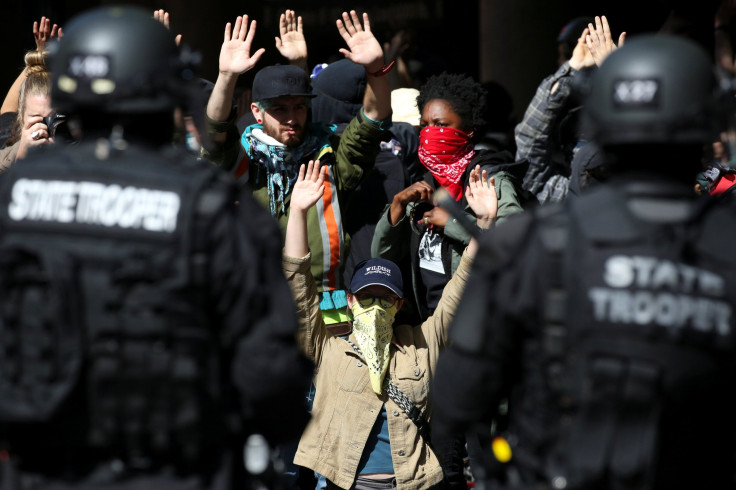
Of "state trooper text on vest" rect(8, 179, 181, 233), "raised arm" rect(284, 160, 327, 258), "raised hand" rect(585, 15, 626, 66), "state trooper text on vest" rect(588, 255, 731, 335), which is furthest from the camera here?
"raised hand" rect(585, 15, 626, 66)

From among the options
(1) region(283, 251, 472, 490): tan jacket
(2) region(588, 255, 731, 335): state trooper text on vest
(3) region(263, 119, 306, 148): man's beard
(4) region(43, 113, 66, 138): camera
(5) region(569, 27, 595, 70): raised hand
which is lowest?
(1) region(283, 251, 472, 490): tan jacket

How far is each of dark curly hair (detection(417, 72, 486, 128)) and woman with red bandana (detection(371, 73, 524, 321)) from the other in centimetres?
2

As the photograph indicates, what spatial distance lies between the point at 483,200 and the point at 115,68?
2.53 m

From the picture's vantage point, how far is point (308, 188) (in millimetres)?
4969

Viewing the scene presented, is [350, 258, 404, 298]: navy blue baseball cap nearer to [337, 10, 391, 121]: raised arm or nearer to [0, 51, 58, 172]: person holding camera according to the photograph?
[337, 10, 391, 121]: raised arm

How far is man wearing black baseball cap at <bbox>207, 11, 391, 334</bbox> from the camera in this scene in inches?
213

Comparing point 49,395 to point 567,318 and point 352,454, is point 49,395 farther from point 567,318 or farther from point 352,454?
point 352,454

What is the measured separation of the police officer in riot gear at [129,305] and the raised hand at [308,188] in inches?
77.4

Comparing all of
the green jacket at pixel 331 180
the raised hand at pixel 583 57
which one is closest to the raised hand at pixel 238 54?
the green jacket at pixel 331 180

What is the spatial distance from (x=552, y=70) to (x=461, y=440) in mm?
4146

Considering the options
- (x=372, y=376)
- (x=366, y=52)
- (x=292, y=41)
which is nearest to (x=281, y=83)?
(x=366, y=52)

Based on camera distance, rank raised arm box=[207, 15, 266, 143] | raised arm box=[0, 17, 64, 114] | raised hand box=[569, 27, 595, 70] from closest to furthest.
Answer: raised arm box=[207, 15, 266, 143], raised hand box=[569, 27, 595, 70], raised arm box=[0, 17, 64, 114]

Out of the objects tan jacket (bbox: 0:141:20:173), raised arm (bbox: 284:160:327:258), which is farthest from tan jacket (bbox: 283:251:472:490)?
tan jacket (bbox: 0:141:20:173)

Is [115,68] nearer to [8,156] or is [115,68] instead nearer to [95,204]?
[95,204]
